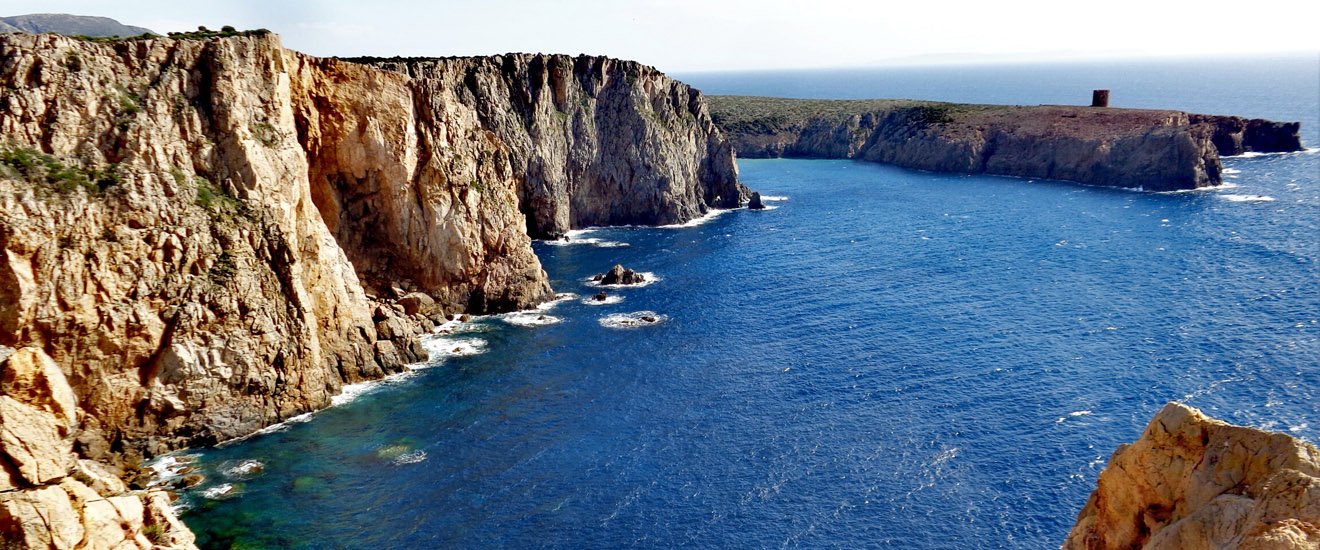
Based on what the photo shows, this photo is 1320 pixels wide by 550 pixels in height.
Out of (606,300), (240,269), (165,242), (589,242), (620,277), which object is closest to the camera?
Answer: (165,242)

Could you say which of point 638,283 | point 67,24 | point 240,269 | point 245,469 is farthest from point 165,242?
point 67,24

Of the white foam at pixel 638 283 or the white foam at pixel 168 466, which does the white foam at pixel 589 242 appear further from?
the white foam at pixel 168 466

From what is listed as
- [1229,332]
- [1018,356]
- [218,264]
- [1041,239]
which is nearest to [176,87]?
[218,264]

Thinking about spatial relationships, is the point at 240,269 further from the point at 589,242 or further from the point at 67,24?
the point at 67,24

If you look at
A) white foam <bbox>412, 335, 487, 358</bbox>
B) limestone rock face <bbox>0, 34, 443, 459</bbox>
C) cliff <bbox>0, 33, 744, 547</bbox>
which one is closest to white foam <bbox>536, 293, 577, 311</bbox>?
cliff <bbox>0, 33, 744, 547</bbox>

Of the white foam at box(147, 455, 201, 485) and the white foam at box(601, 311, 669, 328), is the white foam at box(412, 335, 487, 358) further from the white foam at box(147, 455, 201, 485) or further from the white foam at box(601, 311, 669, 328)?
the white foam at box(147, 455, 201, 485)

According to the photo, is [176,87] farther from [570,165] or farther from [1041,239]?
[1041,239]
